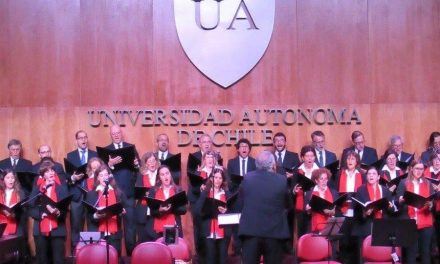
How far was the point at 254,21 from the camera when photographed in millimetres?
10305

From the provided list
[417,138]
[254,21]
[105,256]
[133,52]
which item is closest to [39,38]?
[133,52]

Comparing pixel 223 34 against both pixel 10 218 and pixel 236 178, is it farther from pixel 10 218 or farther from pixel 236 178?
pixel 10 218

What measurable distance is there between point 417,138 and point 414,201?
256 cm

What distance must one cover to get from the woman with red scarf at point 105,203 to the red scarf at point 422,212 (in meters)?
3.47

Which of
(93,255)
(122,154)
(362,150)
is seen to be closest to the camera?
(93,255)

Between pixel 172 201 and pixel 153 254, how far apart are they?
1.15 meters

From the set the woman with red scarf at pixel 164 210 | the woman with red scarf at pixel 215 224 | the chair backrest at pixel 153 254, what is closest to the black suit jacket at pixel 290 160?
the woman with red scarf at pixel 215 224

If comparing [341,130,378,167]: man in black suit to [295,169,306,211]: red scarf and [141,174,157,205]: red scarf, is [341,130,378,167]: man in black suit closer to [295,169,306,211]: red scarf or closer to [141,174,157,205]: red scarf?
[295,169,306,211]: red scarf

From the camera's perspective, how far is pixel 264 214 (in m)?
6.23

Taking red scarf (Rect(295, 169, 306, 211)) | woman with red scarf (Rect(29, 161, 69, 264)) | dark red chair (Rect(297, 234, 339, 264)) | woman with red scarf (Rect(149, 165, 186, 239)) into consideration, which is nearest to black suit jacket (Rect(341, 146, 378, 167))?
red scarf (Rect(295, 169, 306, 211))

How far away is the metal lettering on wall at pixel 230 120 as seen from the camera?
1027 centimetres

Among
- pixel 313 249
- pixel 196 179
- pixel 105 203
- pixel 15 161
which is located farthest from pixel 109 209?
pixel 313 249

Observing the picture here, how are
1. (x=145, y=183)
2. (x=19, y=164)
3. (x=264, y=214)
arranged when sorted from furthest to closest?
1. (x=19, y=164)
2. (x=145, y=183)
3. (x=264, y=214)

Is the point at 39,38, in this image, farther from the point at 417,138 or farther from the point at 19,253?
the point at 417,138
